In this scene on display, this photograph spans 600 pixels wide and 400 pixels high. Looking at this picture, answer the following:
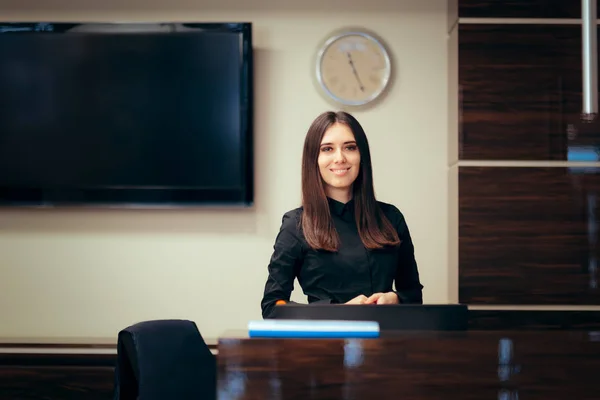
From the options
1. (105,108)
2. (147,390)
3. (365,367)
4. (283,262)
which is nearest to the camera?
(365,367)

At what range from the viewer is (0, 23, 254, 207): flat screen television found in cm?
378

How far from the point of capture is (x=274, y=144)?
3857 mm

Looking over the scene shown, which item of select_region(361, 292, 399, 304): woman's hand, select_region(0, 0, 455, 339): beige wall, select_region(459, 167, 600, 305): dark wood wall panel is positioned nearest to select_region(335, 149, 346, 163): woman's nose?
select_region(361, 292, 399, 304): woman's hand

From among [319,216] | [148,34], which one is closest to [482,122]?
[319,216]

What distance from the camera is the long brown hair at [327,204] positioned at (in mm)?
2340

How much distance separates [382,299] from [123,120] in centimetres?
223

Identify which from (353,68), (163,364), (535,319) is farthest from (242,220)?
(163,364)

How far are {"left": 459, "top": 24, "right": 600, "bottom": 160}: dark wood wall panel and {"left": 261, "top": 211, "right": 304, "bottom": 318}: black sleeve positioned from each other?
1504 mm

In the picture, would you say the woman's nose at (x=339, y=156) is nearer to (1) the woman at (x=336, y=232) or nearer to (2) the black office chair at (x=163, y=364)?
(1) the woman at (x=336, y=232)

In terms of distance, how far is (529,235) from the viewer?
140 inches

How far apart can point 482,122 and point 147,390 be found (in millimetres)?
2394

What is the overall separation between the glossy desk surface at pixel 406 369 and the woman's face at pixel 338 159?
114 cm

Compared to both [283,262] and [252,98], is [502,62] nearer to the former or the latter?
[252,98]

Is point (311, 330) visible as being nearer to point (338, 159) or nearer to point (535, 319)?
point (338, 159)
